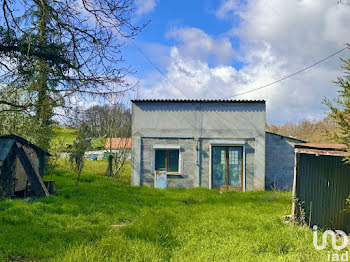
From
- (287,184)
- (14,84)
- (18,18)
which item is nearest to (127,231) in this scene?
(14,84)

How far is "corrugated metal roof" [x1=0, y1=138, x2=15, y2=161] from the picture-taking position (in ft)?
30.8

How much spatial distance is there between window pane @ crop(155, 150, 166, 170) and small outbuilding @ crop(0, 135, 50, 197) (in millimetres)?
5673

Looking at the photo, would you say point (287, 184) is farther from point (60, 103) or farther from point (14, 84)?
point (14, 84)

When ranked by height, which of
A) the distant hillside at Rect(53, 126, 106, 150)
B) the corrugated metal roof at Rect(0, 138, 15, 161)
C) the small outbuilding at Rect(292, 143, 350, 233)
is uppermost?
the distant hillside at Rect(53, 126, 106, 150)

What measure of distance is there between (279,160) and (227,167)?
3031 millimetres

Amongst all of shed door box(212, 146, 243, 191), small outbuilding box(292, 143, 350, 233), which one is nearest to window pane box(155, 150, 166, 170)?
shed door box(212, 146, 243, 191)

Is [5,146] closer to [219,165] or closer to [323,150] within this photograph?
[219,165]

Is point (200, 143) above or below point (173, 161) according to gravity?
above

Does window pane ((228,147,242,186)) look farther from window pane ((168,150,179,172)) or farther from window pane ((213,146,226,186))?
window pane ((168,150,179,172))

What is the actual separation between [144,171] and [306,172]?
826 centimetres

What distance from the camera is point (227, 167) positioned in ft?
46.5

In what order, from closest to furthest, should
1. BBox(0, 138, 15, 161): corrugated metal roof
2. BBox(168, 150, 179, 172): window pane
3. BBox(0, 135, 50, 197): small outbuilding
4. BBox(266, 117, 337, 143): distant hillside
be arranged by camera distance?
BBox(0, 138, 15, 161): corrugated metal roof → BBox(0, 135, 50, 197): small outbuilding → BBox(168, 150, 179, 172): window pane → BBox(266, 117, 337, 143): distant hillside

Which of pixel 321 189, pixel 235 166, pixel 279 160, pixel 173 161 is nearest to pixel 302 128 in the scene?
pixel 279 160

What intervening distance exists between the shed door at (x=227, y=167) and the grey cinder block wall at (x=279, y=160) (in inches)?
70.9
